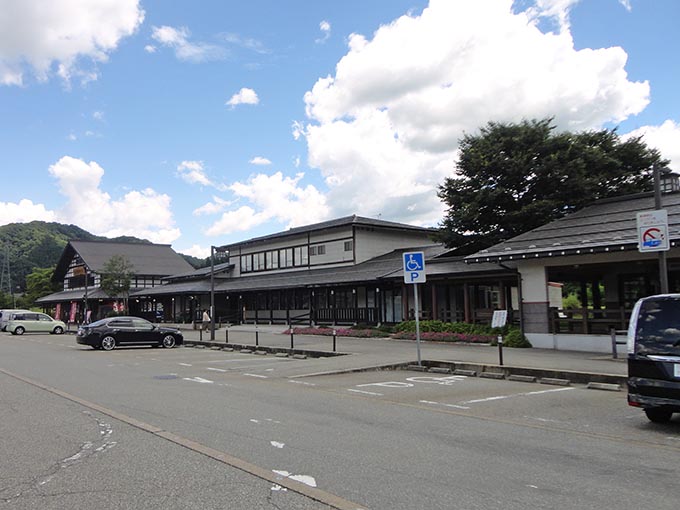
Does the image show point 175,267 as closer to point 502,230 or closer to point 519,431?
point 502,230

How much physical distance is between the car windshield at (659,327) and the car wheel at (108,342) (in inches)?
868

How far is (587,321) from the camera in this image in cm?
1991

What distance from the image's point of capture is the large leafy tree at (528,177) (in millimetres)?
27453

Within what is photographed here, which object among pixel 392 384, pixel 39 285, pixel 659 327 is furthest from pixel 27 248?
pixel 659 327

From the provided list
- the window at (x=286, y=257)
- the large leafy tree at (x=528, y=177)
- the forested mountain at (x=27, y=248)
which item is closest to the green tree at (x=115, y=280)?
the window at (x=286, y=257)

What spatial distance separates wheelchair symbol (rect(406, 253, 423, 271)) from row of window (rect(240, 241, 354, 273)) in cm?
2232

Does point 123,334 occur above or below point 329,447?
above

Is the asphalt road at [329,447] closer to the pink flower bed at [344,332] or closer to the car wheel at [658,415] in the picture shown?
the car wheel at [658,415]

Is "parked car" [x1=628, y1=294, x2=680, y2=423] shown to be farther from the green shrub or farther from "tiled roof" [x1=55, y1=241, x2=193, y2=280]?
"tiled roof" [x1=55, y1=241, x2=193, y2=280]

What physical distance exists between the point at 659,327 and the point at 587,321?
12804 millimetres

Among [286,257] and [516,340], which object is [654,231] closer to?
[516,340]

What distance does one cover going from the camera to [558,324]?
830 inches

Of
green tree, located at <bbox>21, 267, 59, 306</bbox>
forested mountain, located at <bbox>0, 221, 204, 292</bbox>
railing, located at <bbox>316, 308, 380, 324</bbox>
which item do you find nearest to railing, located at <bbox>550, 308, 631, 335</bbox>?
railing, located at <bbox>316, 308, 380, 324</bbox>

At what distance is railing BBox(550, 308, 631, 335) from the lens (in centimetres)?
1938
